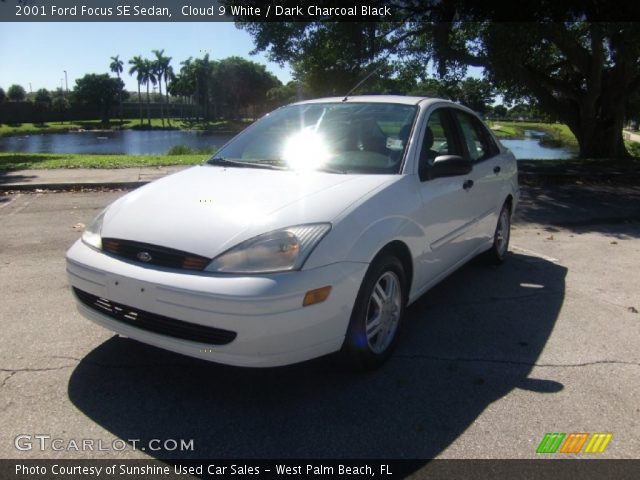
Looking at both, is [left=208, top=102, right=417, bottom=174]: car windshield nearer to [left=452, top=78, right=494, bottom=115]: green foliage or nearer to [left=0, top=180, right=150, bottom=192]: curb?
[left=0, top=180, right=150, bottom=192]: curb

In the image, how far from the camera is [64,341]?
3.51 m

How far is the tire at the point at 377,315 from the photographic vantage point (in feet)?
9.63

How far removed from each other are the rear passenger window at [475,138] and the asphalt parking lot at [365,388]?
1237 millimetres

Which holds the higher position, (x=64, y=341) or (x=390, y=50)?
(x=390, y=50)

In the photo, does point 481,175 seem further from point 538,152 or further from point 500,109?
point 500,109

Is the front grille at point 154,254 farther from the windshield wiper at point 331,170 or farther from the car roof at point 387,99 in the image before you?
the car roof at point 387,99

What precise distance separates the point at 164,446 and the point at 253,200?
134 cm

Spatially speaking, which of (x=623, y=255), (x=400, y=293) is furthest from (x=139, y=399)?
(x=623, y=255)

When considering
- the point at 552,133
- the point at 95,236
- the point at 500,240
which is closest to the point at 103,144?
the point at 552,133

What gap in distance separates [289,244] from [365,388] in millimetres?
978

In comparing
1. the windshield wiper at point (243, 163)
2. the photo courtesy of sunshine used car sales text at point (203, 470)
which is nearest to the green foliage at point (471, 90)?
the windshield wiper at point (243, 163)

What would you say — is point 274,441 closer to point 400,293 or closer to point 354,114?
point 400,293

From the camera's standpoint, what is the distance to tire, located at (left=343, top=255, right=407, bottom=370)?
2.94 meters

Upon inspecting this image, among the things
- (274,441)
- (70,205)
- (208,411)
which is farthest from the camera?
(70,205)
